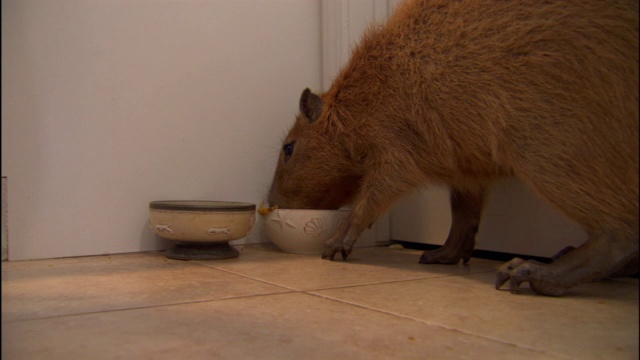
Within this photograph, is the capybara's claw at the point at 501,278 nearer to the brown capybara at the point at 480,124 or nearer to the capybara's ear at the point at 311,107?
the brown capybara at the point at 480,124

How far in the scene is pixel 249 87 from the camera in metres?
3.01

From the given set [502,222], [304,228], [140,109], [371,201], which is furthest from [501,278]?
[140,109]

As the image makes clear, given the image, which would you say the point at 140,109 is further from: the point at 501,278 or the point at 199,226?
the point at 501,278

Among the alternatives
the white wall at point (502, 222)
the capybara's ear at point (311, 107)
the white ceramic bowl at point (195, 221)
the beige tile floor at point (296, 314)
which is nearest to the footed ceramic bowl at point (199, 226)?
the white ceramic bowl at point (195, 221)

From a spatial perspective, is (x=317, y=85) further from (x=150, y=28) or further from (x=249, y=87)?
(x=150, y=28)

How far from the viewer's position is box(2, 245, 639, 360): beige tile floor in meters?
1.14

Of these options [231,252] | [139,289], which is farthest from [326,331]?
[231,252]

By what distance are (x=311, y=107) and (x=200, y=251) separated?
2.59 feet

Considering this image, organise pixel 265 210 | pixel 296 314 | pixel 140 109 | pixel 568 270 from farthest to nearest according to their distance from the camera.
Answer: pixel 265 210 → pixel 140 109 → pixel 568 270 → pixel 296 314

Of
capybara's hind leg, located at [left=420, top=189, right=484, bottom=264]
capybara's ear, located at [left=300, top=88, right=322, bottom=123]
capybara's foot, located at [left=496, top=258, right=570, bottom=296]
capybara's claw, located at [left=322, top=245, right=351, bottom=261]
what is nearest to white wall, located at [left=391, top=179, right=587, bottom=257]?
capybara's hind leg, located at [left=420, top=189, right=484, bottom=264]

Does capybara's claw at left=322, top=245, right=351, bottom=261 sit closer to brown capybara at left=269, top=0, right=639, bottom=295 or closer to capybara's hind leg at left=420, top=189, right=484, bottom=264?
brown capybara at left=269, top=0, right=639, bottom=295

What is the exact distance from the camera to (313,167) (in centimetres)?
271

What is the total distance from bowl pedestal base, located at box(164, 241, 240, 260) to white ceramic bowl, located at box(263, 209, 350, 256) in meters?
0.25

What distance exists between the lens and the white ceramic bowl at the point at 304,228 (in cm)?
271
